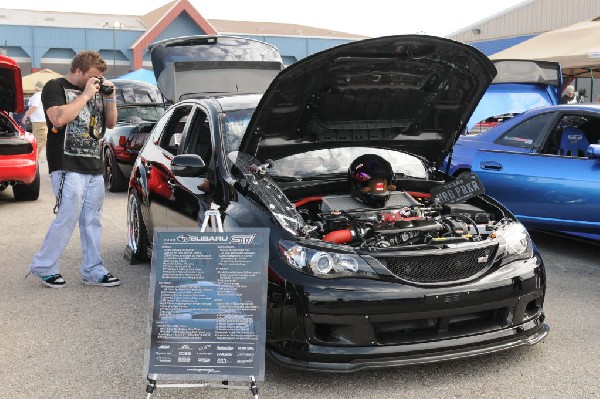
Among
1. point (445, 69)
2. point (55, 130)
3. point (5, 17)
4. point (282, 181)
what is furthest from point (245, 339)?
point (5, 17)

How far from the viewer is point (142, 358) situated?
4.29 meters

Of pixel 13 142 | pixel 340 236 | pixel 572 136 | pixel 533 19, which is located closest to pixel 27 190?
pixel 13 142

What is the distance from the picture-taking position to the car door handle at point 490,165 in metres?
7.30

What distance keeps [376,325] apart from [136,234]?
3.63m

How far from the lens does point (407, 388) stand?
3783 mm

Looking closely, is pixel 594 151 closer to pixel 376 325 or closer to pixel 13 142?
pixel 376 325

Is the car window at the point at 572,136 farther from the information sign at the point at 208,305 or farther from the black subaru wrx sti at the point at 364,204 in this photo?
the information sign at the point at 208,305

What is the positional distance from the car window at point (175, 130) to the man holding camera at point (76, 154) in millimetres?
504

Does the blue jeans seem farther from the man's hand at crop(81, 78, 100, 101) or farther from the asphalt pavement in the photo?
the man's hand at crop(81, 78, 100, 101)

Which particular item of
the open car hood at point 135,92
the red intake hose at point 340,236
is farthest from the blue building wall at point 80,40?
the red intake hose at point 340,236

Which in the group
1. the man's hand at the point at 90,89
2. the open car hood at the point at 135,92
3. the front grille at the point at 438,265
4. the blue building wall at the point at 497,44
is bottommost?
the front grille at the point at 438,265

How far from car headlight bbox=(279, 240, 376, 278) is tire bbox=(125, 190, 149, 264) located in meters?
2.94

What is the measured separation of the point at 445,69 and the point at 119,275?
3.43m

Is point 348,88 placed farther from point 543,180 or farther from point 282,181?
point 543,180
